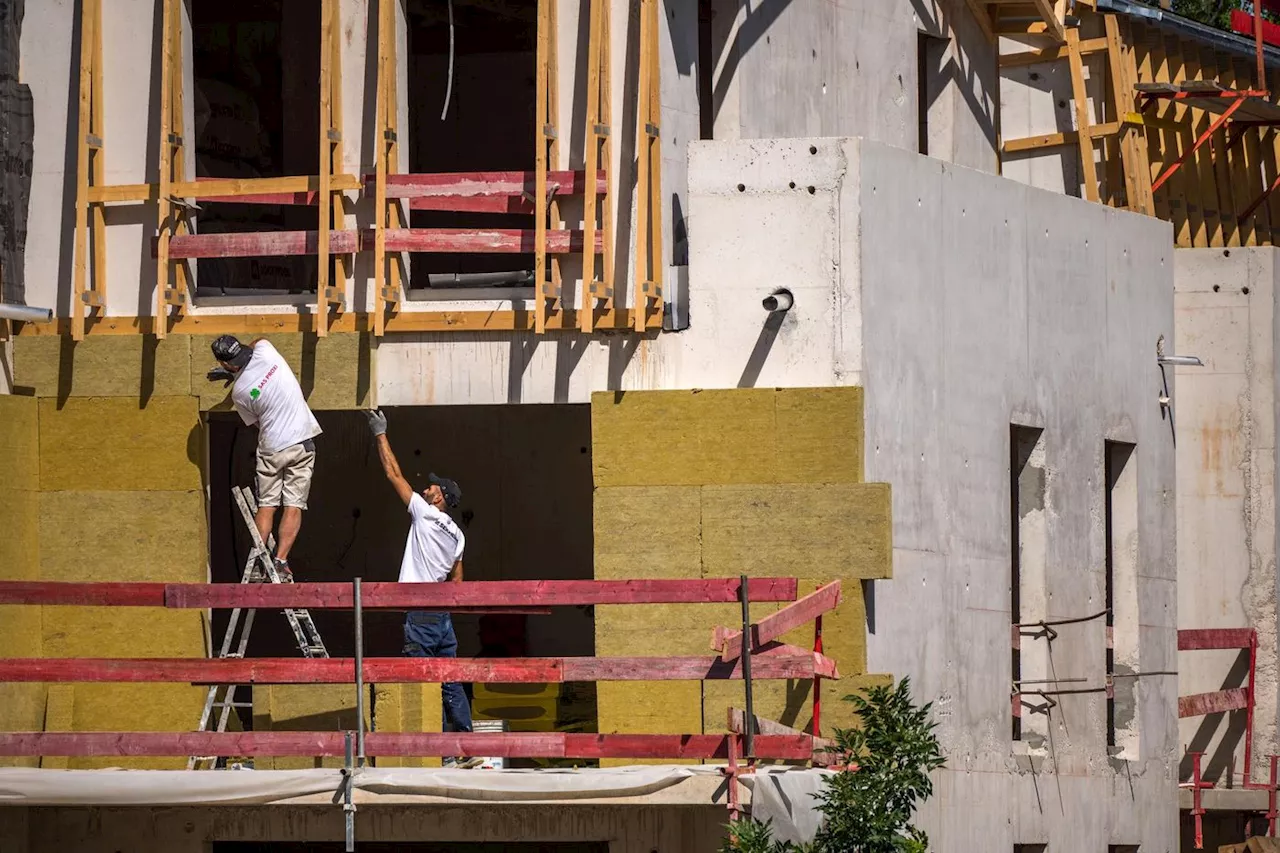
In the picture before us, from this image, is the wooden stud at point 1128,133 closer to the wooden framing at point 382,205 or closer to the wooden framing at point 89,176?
the wooden framing at point 382,205

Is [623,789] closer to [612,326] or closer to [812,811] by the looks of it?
[812,811]

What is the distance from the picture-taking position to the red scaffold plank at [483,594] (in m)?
15.2

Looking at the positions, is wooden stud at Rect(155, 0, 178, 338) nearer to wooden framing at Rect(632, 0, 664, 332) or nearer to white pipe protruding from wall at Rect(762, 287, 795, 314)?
wooden framing at Rect(632, 0, 664, 332)

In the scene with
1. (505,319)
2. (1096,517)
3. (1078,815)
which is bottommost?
(1078,815)

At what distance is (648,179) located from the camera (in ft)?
57.0

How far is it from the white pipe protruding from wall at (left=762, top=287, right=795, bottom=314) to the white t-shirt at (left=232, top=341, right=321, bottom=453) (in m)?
3.39

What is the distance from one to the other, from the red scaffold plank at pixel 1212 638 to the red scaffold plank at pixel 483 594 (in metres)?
9.42

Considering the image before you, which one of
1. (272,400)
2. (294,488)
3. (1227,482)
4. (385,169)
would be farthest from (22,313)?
(1227,482)

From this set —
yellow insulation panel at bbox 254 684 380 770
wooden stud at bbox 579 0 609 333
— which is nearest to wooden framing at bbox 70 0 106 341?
yellow insulation panel at bbox 254 684 380 770

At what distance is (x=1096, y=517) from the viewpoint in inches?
803

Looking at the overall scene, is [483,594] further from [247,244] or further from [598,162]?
[247,244]

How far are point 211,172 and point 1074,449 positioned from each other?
8670 mm

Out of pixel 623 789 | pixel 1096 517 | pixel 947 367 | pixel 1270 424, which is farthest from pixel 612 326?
pixel 1270 424

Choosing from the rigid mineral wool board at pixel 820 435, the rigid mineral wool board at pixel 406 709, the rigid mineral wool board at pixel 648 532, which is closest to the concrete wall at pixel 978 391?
the rigid mineral wool board at pixel 820 435
